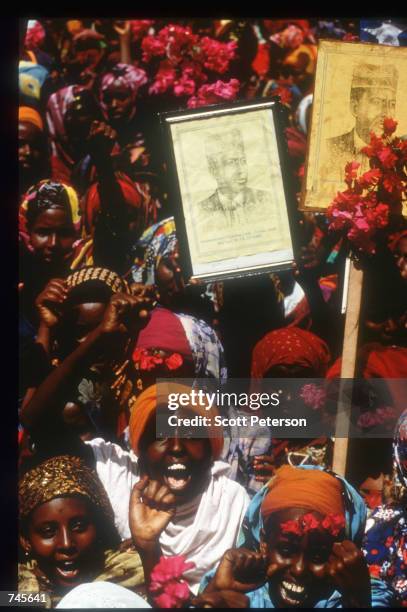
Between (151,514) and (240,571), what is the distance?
1.49ft

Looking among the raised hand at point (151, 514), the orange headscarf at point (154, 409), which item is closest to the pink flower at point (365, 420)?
the orange headscarf at point (154, 409)

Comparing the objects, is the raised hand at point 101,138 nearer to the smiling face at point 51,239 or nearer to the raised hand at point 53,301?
the smiling face at point 51,239

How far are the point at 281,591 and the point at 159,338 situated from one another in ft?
3.94

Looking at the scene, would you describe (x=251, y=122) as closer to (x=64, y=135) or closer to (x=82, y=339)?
(x=64, y=135)

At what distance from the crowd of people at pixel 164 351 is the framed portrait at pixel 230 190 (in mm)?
58

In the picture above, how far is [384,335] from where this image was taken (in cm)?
366

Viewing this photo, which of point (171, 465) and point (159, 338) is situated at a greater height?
point (159, 338)

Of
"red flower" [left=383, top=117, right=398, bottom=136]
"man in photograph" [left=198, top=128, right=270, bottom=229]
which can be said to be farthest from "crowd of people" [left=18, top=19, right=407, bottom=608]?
"red flower" [left=383, top=117, right=398, bottom=136]

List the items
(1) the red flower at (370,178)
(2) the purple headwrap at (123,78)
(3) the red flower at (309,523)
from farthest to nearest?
1. (2) the purple headwrap at (123,78)
2. (1) the red flower at (370,178)
3. (3) the red flower at (309,523)

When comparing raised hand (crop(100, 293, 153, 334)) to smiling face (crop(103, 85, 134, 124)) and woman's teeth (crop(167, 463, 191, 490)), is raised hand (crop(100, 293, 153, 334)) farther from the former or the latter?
smiling face (crop(103, 85, 134, 124))

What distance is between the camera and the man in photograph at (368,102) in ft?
12.0

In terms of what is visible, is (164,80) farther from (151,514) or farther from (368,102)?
(151,514)

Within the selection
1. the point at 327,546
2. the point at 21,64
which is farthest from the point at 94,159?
the point at 327,546

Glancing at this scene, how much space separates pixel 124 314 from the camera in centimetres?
366
